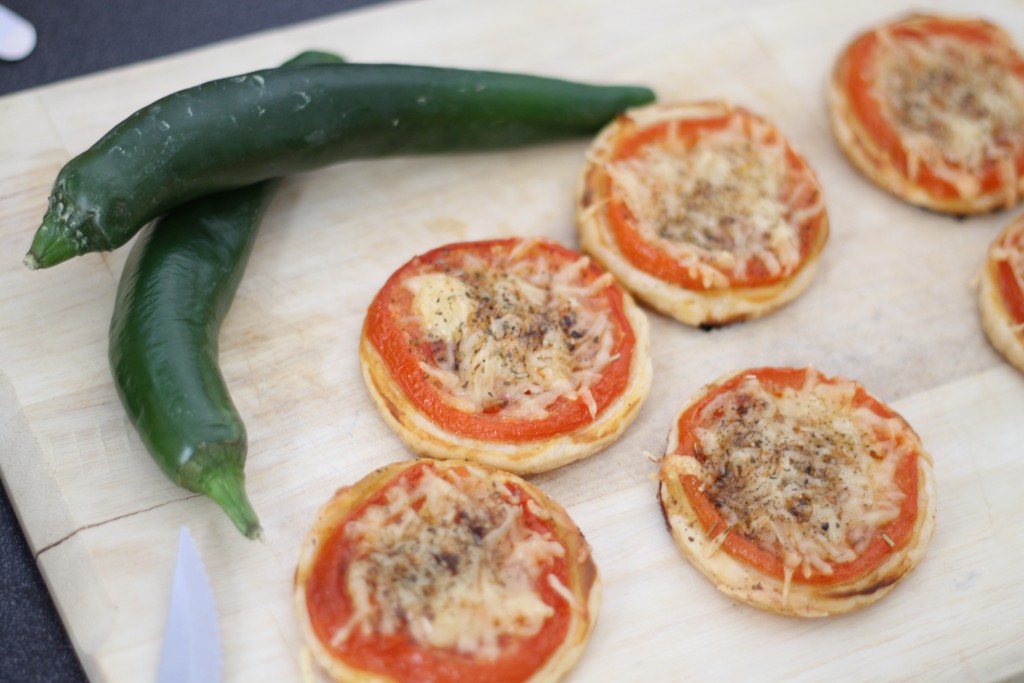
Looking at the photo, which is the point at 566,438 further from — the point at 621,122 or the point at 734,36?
the point at 734,36

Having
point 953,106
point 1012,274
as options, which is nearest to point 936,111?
point 953,106

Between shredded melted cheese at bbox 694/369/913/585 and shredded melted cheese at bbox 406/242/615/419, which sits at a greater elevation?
shredded melted cheese at bbox 406/242/615/419

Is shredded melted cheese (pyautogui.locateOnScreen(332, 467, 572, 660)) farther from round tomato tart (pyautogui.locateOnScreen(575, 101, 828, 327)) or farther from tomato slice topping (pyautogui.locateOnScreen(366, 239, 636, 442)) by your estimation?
round tomato tart (pyautogui.locateOnScreen(575, 101, 828, 327))

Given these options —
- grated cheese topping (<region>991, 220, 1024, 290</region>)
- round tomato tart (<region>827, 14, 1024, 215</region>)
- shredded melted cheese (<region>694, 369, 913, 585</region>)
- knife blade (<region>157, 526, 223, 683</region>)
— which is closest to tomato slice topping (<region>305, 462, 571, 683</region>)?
knife blade (<region>157, 526, 223, 683</region>)

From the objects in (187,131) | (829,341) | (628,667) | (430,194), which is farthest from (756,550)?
(187,131)

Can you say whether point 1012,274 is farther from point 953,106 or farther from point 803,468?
point 803,468

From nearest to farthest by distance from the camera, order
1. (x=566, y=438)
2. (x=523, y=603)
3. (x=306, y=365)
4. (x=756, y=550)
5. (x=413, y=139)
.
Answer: (x=523, y=603) < (x=756, y=550) < (x=566, y=438) < (x=306, y=365) < (x=413, y=139)
